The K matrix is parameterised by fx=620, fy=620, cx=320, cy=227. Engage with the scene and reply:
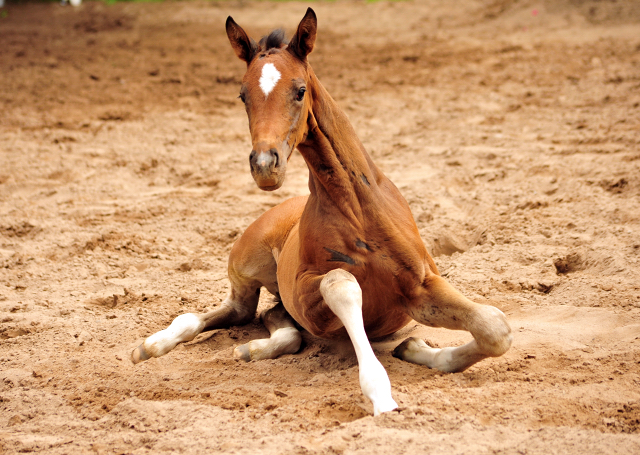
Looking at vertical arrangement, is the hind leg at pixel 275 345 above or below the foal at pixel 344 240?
below

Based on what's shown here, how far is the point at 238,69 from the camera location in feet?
33.7

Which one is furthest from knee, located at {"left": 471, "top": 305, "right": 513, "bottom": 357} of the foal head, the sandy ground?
the foal head

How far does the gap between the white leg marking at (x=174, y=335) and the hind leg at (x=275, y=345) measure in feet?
1.42

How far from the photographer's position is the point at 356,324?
2.91 meters

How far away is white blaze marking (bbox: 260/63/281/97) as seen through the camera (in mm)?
2887

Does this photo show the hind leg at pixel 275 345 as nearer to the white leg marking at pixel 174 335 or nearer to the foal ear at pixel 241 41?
the white leg marking at pixel 174 335

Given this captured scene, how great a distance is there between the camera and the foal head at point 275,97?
8.73 ft

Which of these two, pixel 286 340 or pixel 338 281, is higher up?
pixel 338 281

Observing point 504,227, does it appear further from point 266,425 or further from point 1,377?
point 1,377


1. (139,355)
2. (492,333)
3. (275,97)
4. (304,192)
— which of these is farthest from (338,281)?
(304,192)

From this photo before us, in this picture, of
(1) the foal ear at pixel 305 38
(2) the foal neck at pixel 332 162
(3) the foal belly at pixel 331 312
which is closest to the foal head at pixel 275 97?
(1) the foal ear at pixel 305 38

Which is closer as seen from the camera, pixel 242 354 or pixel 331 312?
pixel 331 312

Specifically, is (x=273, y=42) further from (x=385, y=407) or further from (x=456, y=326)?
(x=385, y=407)

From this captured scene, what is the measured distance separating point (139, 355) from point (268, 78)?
188cm
